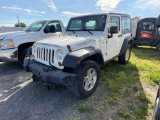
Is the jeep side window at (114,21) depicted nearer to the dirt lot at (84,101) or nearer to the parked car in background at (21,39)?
the dirt lot at (84,101)

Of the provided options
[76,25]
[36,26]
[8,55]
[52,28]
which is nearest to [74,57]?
[76,25]

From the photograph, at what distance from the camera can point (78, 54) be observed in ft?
9.21

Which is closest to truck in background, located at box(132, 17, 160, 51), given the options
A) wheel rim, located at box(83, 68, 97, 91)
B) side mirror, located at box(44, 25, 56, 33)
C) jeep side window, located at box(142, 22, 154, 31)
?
jeep side window, located at box(142, 22, 154, 31)

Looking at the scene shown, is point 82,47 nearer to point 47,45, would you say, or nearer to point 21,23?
point 47,45

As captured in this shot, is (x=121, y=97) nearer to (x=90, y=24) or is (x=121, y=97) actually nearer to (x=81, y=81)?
(x=81, y=81)

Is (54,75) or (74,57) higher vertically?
(74,57)

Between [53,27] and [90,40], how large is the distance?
257 cm

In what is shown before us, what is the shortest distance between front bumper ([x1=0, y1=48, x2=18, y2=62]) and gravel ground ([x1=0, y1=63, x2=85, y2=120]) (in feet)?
2.28

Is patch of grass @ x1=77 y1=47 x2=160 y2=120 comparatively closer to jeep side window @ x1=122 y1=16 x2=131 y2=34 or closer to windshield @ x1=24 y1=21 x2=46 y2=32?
jeep side window @ x1=122 y1=16 x2=131 y2=34

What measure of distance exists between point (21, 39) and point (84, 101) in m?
3.10

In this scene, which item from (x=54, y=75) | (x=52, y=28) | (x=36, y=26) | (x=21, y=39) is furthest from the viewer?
(x=36, y=26)

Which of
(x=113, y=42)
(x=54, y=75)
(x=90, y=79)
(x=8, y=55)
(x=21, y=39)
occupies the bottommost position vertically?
(x=90, y=79)

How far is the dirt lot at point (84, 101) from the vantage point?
272cm

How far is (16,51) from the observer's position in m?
4.67
